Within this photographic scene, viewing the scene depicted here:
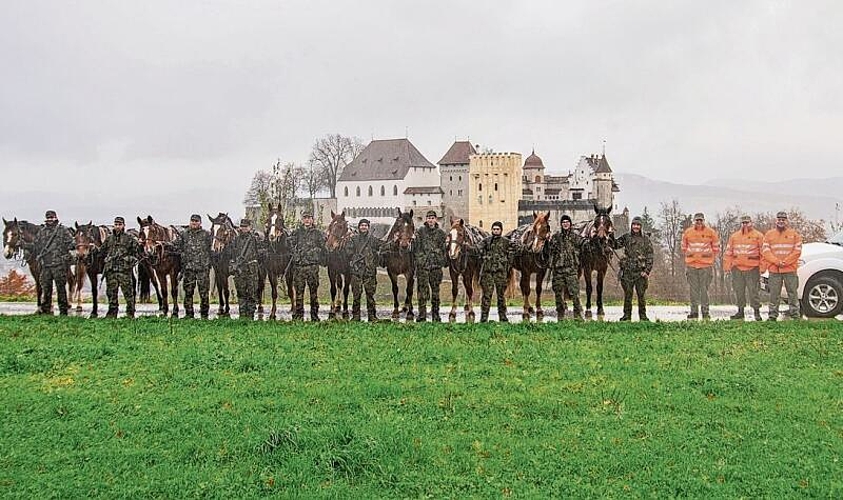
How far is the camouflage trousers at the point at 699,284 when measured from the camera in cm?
1493

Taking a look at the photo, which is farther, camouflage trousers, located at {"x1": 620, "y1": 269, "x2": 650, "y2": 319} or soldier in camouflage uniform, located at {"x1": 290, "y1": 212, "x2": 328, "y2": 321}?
soldier in camouflage uniform, located at {"x1": 290, "y1": 212, "x2": 328, "y2": 321}

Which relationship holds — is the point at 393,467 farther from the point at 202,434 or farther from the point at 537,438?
the point at 202,434

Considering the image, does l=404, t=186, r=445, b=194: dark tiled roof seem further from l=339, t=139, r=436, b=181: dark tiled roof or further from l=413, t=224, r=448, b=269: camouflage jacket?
l=413, t=224, r=448, b=269: camouflage jacket

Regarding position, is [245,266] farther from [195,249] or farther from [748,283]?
[748,283]

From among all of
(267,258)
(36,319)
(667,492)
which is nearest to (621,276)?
(267,258)

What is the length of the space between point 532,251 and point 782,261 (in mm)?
4824

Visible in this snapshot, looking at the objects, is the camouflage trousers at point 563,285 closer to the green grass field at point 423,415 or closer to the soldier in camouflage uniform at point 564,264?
the soldier in camouflage uniform at point 564,264

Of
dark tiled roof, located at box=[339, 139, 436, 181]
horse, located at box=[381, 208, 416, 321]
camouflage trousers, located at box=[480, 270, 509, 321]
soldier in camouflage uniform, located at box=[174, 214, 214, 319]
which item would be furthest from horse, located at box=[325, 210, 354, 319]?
dark tiled roof, located at box=[339, 139, 436, 181]

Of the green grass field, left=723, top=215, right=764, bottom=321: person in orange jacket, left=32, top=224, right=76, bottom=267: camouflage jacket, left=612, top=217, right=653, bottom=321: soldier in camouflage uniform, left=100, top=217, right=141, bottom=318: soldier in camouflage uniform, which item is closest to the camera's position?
the green grass field

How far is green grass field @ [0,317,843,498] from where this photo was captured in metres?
6.46

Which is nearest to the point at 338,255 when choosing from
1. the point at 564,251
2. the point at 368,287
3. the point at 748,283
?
the point at 368,287

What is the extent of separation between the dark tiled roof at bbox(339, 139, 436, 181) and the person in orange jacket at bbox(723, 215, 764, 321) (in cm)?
7093

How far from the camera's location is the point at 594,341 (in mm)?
11648

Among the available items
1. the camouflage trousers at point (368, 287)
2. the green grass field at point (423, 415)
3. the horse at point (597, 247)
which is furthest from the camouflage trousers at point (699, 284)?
the camouflage trousers at point (368, 287)
